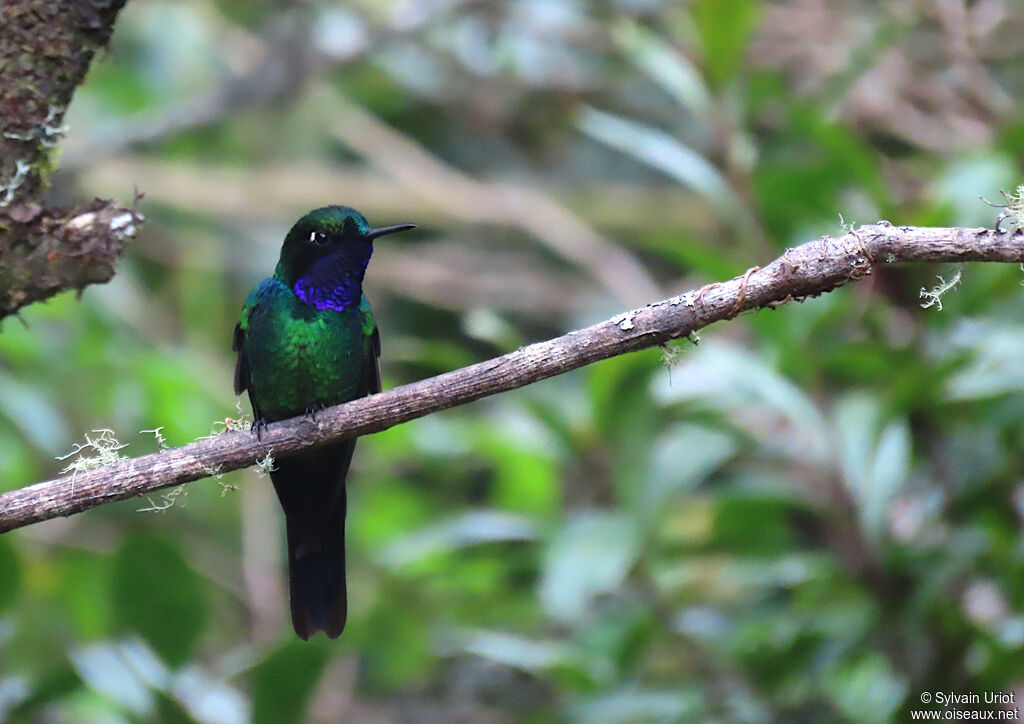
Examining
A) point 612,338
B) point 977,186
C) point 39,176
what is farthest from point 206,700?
point 977,186

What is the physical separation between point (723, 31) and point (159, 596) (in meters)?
2.38

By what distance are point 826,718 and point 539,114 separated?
12.5ft

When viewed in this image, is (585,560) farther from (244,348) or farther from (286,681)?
(244,348)

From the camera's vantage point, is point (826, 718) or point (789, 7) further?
point (789, 7)

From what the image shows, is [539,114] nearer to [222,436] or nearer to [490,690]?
[490,690]

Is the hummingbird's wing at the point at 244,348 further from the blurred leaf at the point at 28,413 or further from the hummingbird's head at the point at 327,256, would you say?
the blurred leaf at the point at 28,413

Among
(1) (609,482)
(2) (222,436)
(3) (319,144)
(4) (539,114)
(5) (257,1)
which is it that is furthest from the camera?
(3) (319,144)

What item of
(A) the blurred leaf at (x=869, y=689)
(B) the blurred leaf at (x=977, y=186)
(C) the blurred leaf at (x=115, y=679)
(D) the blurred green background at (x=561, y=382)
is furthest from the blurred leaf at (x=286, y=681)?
(B) the blurred leaf at (x=977, y=186)

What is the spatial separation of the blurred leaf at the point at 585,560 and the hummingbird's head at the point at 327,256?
0.99m

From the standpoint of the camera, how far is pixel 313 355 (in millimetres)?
2969

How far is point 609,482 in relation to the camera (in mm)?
3779

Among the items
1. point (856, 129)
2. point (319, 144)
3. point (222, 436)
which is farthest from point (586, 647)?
point (319, 144)

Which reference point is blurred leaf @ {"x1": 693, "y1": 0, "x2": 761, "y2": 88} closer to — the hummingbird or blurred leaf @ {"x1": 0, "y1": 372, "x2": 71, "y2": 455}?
the hummingbird

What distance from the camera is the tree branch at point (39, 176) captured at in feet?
7.13
